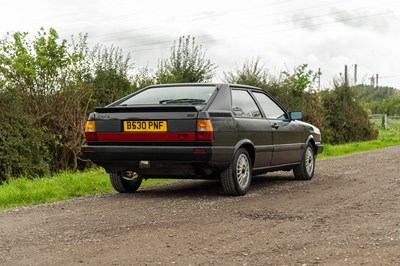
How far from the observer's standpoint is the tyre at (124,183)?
9.33m

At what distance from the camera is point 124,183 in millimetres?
9469

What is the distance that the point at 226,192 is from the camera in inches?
348

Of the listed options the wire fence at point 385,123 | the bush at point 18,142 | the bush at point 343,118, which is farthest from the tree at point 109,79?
the wire fence at point 385,123

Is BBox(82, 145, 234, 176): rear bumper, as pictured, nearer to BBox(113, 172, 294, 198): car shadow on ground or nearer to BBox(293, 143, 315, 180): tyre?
BBox(113, 172, 294, 198): car shadow on ground

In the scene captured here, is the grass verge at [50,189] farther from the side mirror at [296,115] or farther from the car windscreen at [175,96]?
the side mirror at [296,115]

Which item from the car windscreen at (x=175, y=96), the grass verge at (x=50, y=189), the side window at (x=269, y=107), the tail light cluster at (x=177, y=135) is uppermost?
the car windscreen at (x=175, y=96)

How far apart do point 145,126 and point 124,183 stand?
1449 mm

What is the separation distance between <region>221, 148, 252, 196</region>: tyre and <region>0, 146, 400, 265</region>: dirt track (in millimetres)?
197

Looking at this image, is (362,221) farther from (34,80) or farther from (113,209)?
(34,80)

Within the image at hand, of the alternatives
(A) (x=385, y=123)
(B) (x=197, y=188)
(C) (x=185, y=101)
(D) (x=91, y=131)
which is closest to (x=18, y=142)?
(D) (x=91, y=131)

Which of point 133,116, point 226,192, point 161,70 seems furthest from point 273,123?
point 161,70

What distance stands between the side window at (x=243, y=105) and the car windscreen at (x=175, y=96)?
0.45 metres

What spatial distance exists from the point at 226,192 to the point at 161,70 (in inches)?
345

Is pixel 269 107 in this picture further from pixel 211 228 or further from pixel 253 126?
pixel 211 228
